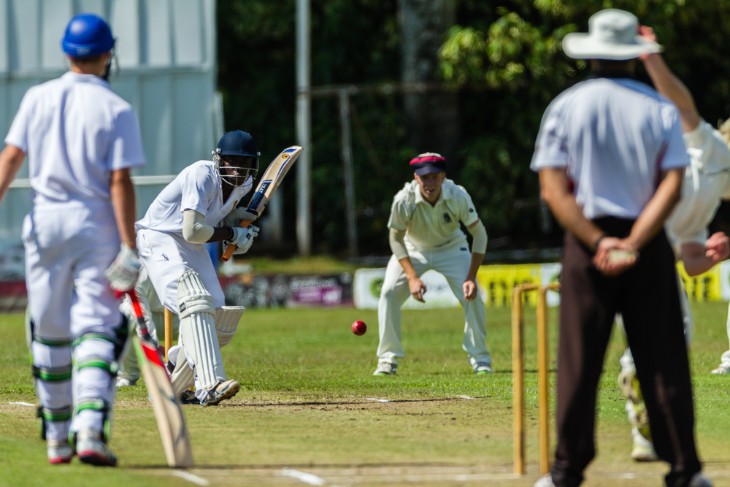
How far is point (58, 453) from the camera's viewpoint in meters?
6.72

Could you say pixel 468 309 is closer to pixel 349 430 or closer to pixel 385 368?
pixel 385 368

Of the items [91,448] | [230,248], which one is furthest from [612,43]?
[230,248]

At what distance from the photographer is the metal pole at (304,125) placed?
83.0 ft

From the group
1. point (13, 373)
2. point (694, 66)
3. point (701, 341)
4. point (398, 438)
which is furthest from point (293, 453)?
point (694, 66)

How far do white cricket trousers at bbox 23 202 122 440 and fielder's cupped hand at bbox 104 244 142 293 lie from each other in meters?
0.12

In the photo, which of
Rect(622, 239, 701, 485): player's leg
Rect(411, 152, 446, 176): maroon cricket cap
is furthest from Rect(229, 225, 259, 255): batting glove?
Rect(622, 239, 701, 485): player's leg

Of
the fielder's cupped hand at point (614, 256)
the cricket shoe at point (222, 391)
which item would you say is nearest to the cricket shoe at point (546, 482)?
the fielder's cupped hand at point (614, 256)

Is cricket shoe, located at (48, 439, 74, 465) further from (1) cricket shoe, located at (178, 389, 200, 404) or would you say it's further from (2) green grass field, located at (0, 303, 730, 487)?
(1) cricket shoe, located at (178, 389, 200, 404)

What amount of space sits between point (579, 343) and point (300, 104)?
66.7ft

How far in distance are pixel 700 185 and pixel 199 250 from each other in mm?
3673

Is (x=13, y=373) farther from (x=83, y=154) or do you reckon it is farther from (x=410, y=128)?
(x=410, y=128)

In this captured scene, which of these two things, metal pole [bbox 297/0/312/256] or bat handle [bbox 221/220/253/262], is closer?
bat handle [bbox 221/220/253/262]

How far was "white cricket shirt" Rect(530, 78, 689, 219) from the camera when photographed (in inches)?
225

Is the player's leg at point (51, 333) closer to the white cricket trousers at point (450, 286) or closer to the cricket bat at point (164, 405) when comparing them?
the cricket bat at point (164, 405)
